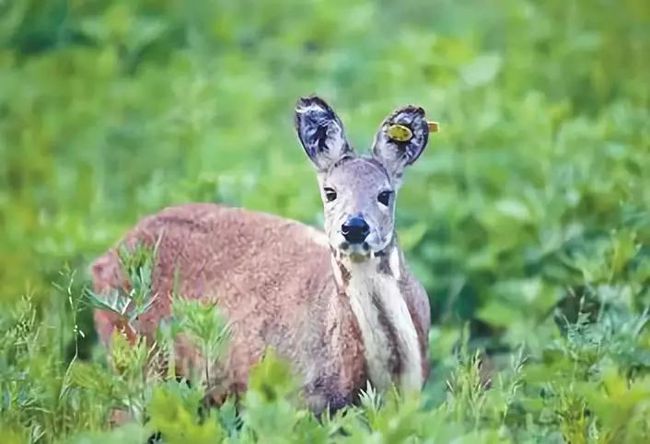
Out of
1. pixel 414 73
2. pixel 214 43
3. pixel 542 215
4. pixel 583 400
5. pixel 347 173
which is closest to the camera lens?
pixel 583 400

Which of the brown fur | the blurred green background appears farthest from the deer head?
the blurred green background

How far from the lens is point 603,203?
779cm

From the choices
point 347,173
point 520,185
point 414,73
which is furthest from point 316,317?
point 414,73

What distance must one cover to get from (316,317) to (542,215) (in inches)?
67.6

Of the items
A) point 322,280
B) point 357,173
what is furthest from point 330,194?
point 322,280

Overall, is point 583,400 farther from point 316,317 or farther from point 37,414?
point 37,414

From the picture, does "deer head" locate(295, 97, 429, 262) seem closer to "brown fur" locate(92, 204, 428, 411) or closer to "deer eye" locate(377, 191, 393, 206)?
"deer eye" locate(377, 191, 393, 206)

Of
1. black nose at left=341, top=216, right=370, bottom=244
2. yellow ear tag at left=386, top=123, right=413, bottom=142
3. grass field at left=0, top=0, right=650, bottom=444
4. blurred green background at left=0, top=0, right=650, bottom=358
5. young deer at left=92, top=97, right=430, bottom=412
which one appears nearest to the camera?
grass field at left=0, top=0, right=650, bottom=444

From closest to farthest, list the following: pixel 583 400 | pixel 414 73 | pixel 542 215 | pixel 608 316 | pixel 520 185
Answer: pixel 583 400, pixel 608 316, pixel 542 215, pixel 520 185, pixel 414 73

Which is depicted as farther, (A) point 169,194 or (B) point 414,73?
(B) point 414,73

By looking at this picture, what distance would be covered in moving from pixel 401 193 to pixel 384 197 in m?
2.13

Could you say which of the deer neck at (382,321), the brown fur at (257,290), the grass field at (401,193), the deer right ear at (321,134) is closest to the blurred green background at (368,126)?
the grass field at (401,193)

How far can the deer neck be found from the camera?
242 inches

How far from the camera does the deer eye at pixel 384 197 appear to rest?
20.2 ft
